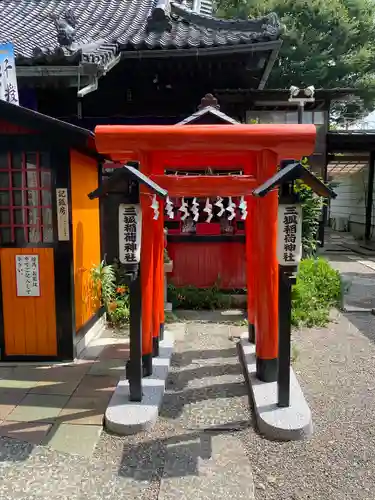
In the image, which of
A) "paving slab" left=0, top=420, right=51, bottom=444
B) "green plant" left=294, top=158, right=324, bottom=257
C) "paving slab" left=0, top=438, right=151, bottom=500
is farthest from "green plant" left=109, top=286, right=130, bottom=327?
"green plant" left=294, top=158, right=324, bottom=257

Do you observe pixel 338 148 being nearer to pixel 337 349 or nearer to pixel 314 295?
pixel 314 295

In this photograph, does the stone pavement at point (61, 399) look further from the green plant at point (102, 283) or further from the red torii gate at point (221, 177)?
the green plant at point (102, 283)

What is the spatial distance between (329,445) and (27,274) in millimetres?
4114

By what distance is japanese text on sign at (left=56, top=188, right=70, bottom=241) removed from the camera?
5184mm

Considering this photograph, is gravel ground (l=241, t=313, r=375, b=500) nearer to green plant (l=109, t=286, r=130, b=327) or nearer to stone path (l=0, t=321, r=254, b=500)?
stone path (l=0, t=321, r=254, b=500)

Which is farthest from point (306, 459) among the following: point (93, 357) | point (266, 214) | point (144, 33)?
point (144, 33)

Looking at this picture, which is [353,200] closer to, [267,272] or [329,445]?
[267,272]

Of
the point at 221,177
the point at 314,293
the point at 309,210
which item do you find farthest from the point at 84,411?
the point at 309,210

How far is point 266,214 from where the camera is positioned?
4.38 metres

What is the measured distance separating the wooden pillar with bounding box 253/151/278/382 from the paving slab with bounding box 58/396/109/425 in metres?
1.91

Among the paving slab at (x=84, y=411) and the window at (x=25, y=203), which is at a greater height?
the window at (x=25, y=203)

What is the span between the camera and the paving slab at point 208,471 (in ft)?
9.96

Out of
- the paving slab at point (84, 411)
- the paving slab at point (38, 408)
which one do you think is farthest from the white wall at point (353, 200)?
the paving slab at point (38, 408)

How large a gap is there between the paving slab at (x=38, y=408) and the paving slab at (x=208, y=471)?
141cm
